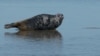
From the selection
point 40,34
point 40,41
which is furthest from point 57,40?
point 40,34

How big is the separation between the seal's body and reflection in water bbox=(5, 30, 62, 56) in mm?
373

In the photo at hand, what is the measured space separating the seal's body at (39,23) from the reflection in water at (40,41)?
373 mm

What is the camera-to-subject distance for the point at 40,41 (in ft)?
61.8

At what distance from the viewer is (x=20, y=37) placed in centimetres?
1991

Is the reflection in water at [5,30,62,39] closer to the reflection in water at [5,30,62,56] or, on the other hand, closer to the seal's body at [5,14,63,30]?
the reflection in water at [5,30,62,56]

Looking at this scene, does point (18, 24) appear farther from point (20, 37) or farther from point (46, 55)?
point (46, 55)

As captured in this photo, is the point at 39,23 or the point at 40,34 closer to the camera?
the point at 40,34

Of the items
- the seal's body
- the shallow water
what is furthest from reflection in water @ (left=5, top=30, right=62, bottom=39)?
the seal's body

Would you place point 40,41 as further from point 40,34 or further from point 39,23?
point 39,23

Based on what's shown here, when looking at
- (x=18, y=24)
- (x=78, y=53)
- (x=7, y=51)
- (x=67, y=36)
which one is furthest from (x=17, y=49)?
(x=18, y=24)

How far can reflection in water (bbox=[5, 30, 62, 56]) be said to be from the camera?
55.1ft

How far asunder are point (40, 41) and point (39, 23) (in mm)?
3535

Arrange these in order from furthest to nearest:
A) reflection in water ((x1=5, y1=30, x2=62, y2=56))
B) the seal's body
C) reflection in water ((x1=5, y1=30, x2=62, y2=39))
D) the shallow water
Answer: the seal's body
reflection in water ((x1=5, y1=30, x2=62, y2=39))
reflection in water ((x1=5, y1=30, x2=62, y2=56))
the shallow water

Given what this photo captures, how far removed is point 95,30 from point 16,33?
2.93m
